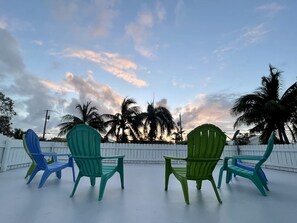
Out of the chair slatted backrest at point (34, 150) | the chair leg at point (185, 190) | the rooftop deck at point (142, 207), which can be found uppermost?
the chair slatted backrest at point (34, 150)

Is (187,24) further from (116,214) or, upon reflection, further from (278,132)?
(278,132)

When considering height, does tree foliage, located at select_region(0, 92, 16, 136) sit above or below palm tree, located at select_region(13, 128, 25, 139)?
above

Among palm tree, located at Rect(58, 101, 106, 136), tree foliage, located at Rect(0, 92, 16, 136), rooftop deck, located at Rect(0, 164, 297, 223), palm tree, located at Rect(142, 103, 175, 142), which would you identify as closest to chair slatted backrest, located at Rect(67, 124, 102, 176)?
rooftop deck, located at Rect(0, 164, 297, 223)

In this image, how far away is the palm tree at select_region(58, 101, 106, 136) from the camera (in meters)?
15.0

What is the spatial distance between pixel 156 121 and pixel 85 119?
22.1 feet

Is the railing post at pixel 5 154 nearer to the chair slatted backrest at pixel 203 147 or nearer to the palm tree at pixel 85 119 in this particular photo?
the chair slatted backrest at pixel 203 147

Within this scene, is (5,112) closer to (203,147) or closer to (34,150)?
(34,150)

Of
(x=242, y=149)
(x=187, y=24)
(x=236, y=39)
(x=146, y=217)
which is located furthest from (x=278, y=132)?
(x=146, y=217)

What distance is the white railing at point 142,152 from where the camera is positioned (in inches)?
210

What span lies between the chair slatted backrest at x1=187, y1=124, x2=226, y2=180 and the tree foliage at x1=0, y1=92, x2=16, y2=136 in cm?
2011

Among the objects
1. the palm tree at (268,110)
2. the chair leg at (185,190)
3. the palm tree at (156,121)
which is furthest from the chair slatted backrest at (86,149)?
the palm tree at (156,121)

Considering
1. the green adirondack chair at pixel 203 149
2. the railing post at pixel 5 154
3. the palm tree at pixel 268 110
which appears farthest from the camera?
the palm tree at pixel 268 110

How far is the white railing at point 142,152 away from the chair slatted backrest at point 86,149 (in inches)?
157

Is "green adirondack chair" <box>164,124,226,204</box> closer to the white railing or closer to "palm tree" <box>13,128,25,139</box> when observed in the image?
the white railing
